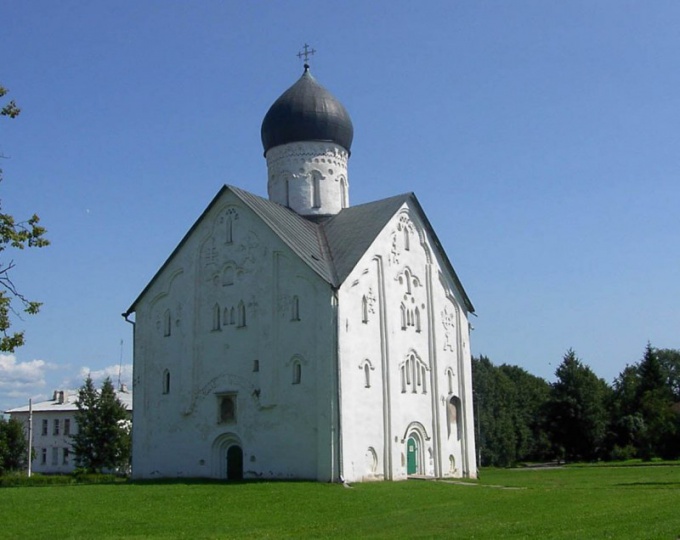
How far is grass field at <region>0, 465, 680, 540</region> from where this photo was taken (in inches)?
511

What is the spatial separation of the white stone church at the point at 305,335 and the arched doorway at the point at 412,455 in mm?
69

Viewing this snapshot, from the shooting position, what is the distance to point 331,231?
30.6m

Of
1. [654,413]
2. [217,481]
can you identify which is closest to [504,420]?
[654,413]

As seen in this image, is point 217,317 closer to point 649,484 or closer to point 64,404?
point 649,484

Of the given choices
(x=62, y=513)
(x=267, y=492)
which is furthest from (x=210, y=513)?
(x=267, y=492)

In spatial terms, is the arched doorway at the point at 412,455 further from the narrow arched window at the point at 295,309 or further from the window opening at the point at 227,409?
the window opening at the point at 227,409

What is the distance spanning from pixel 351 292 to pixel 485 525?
1400 cm

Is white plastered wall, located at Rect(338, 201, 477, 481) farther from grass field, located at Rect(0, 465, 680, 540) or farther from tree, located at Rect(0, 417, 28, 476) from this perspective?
tree, located at Rect(0, 417, 28, 476)

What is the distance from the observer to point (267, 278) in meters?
27.6

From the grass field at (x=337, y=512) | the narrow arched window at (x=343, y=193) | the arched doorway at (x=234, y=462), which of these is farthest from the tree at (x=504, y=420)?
the grass field at (x=337, y=512)

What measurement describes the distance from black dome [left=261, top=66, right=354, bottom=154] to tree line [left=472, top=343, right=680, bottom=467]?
22.3 m

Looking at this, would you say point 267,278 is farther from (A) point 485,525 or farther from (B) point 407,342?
(A) point 485,525

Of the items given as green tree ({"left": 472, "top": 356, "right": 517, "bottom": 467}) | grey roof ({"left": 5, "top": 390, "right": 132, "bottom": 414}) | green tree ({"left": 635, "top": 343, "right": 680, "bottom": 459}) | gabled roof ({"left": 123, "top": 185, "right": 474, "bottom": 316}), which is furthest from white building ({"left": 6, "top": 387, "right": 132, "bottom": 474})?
green tree ({"left": 635, "top": 343, "right": 680, "bottom": 459})

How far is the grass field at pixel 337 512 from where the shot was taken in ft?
42.6
